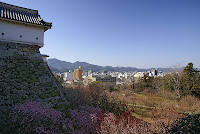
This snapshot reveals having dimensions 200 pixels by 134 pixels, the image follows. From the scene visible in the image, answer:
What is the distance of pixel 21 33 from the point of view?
6.95 metres

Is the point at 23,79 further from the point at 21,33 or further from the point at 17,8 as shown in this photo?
the point at 17,8

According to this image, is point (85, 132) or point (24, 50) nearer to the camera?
point (85, 132)

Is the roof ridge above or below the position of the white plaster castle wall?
→ above

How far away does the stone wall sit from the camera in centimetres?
497

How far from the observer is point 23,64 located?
629 centimetres

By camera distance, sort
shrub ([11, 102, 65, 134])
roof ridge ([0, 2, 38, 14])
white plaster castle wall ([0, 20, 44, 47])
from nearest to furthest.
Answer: shrub ([11, 102, 65, 134]), white plaster castle wall ([0, 20, 44, 47]), roof ridge ([0, 2, 38, 14])

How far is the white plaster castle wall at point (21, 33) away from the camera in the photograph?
6.50 m

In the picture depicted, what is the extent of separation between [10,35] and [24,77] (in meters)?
2.48

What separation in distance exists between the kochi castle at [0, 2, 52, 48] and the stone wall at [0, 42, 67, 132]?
0.39m

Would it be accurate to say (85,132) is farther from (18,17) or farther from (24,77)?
(18,17)

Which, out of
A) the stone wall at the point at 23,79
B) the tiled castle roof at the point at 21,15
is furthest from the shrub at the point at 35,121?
the tiled castle roof at the point at 21,15

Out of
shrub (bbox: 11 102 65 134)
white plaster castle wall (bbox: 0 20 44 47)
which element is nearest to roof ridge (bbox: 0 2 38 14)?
white plaster castle wall (bbox: 0 20 44 47)

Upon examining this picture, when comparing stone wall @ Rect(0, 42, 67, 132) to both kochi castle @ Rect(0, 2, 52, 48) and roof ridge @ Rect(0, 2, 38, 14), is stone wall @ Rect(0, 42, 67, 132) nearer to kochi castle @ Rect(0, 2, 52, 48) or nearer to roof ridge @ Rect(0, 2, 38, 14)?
kochi castle @ Rect(0, 2, 52, 48)

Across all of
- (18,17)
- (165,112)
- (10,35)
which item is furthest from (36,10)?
(165,112)
